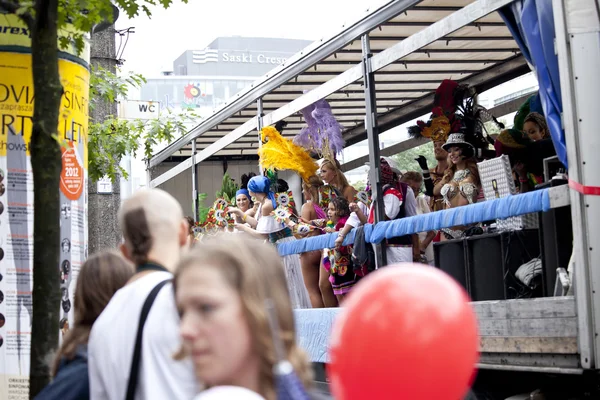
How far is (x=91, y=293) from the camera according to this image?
4223 mm

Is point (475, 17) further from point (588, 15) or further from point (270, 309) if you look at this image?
point (270, 309)

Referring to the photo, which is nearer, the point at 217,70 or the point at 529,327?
the point at 529,327

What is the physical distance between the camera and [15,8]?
220 inches

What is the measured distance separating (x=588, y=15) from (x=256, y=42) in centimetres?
14593

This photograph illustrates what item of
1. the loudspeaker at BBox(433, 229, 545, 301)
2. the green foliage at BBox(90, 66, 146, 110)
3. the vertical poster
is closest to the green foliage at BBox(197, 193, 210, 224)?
the green foliage at BBox(90, 66, 146, 110)

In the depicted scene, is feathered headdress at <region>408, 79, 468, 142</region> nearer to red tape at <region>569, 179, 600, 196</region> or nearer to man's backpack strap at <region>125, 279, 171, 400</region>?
red tape at <region>569, 179, 600, 196</region>

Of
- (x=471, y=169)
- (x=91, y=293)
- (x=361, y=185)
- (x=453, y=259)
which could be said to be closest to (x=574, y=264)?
(x=453, y=259)

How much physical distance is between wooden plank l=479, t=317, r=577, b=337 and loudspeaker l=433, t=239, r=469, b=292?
0.85m

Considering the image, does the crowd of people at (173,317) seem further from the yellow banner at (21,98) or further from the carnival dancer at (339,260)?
the carnival dancer at (339,260)

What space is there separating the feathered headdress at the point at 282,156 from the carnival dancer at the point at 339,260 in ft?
5.11

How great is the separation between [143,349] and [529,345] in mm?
4036

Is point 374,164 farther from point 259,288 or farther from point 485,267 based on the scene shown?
point 259,288

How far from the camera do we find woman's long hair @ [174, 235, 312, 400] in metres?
2.29

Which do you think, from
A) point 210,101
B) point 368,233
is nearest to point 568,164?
point 368,233
